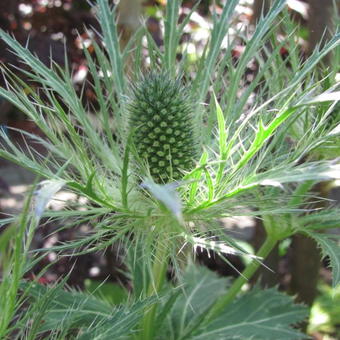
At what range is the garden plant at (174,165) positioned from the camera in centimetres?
74

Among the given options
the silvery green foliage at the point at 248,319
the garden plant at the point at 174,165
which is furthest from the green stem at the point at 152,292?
the silvery green foliage at the point at 248,319

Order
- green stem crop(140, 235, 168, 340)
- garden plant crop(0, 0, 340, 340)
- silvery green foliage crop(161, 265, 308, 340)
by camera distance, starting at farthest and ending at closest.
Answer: silvery green foliage crop(161, 265, 308, 340) < green stem crop(140, 235, 168, 340) < garden plant crop(0, 0, 340, 340)

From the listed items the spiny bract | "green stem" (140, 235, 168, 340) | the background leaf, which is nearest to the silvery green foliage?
the background leaf

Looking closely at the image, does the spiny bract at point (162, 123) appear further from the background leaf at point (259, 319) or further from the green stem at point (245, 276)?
the background leaf at point (259, 319)

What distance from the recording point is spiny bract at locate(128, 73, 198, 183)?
0.95 meters

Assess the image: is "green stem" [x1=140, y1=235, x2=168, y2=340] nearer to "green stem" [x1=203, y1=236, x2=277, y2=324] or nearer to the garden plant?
the garden plant

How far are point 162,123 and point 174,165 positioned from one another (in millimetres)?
85

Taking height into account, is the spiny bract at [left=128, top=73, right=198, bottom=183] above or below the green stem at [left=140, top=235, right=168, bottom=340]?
above

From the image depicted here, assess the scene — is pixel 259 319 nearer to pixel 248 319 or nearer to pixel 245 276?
pixel 248 319

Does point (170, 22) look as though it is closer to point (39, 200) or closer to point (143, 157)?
point (143, 157)

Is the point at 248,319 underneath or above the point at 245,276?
underneath

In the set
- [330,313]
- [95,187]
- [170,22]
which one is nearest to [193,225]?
[95,187]

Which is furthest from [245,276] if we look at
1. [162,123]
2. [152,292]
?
[162,123]

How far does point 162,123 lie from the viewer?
97 cm
